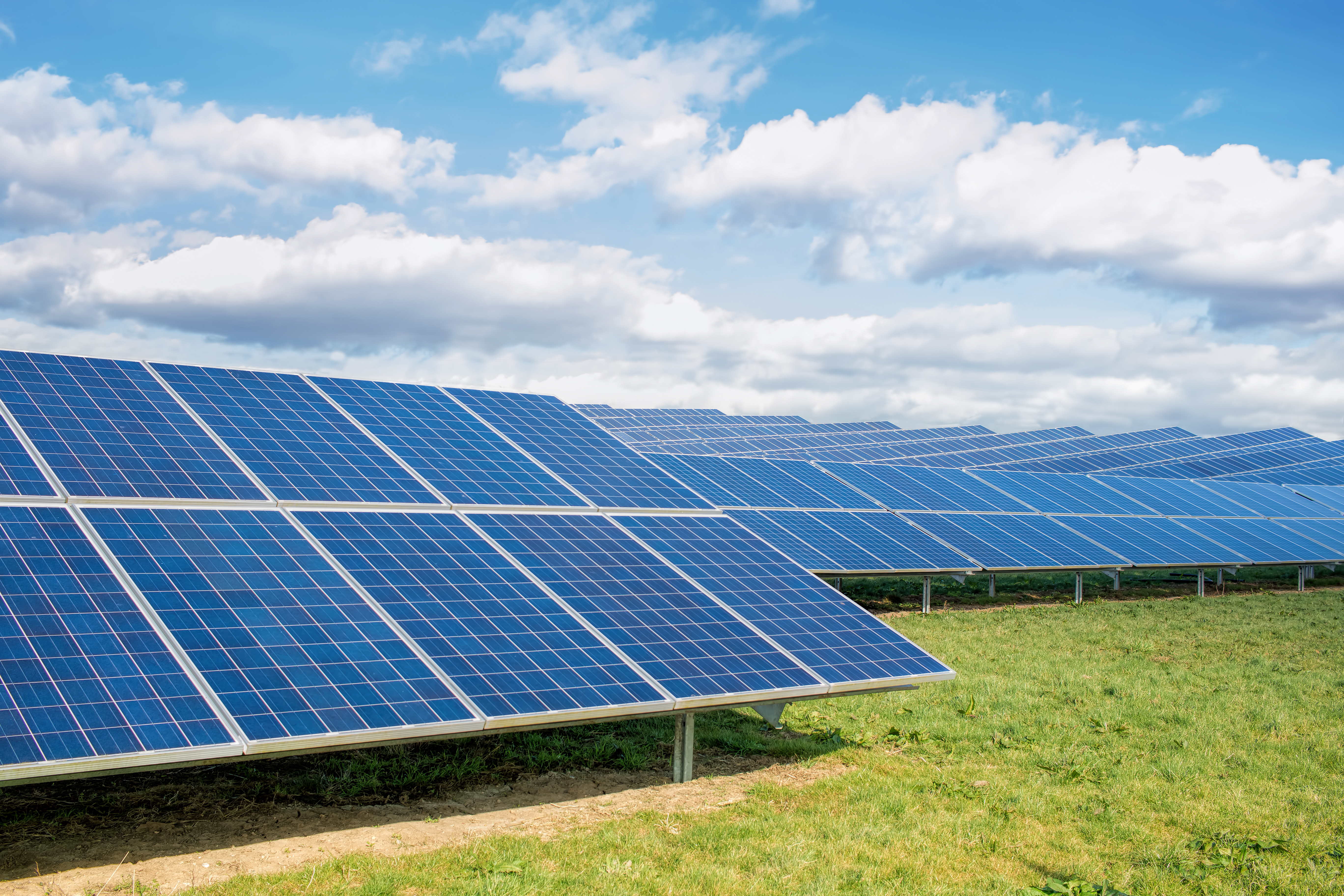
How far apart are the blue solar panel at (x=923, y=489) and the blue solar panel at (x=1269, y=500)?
15.4 m

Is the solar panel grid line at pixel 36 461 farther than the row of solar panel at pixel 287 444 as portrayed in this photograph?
No

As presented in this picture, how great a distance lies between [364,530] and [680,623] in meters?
4.51

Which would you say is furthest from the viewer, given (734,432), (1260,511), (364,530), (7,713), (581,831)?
(734,432)

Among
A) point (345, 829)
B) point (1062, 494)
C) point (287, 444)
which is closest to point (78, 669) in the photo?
point (345, 829)

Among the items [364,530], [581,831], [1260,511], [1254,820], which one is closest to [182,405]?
[364,530]

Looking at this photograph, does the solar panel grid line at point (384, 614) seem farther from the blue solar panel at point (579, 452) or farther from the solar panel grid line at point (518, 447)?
the blue solar panel at point (579, 452)

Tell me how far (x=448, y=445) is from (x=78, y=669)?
340 inches

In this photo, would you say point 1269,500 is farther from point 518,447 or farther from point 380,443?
point 380,443

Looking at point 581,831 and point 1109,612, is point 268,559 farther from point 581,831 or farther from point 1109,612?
point 1109,612

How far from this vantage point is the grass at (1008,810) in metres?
10.8

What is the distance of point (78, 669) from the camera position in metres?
10.0

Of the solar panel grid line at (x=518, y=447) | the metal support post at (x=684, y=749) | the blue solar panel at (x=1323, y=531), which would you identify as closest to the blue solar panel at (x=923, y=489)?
the blue solar panel at (x=1323, y=531)

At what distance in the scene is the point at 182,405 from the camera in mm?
16422

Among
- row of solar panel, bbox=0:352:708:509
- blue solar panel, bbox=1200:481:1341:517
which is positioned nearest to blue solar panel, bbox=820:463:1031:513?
blue solar panel, bbox=1200:481:1341:517
